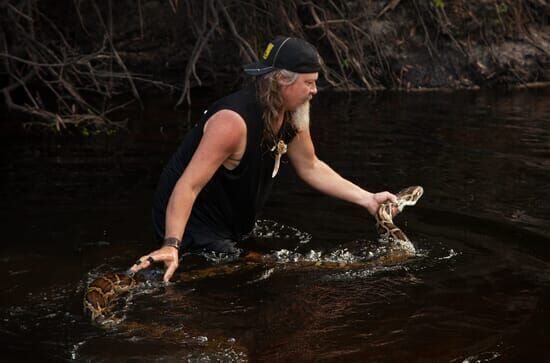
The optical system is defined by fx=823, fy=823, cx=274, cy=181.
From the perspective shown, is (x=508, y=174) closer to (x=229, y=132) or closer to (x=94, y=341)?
(x=229, y=132)

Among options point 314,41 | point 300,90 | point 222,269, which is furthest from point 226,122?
point 314,41

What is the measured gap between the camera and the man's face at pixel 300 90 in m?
5.10

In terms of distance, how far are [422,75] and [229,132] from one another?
10.1 m

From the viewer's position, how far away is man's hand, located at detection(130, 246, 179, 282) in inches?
188

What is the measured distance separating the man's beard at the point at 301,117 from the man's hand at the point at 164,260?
1.21 metres

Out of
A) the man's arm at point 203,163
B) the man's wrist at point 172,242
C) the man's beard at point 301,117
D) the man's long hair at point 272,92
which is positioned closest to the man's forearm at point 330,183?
the man's beard at point 301,117

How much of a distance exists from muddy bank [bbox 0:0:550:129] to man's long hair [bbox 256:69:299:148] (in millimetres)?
5933

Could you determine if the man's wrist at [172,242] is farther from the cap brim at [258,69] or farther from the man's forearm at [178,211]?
the cap brim at [258,69]

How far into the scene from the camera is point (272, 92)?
519cm

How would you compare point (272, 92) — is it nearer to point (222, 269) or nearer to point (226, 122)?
point (226, 122)

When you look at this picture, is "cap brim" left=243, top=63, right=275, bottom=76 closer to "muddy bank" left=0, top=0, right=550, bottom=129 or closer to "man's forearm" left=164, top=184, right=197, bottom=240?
"man's forearm" left=164, top=184, right=197, bottom=240

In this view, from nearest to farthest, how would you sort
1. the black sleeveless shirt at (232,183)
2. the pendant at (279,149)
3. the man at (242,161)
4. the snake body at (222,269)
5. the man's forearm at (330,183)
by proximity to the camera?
the snake body at (222,269)
the man at (242,161)
the black sleeveless shirt at (232,183)
the pendant at (279,149)
the man's forearm at (330,183)

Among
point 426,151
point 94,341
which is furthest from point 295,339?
point 426,151

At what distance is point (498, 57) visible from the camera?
48.7ft
